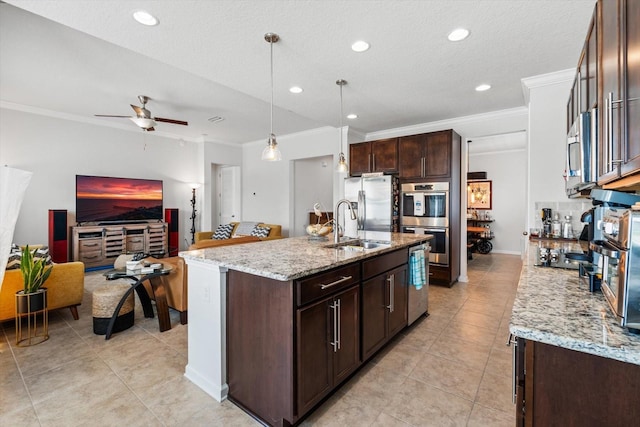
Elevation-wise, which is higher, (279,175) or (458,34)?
(458,34)

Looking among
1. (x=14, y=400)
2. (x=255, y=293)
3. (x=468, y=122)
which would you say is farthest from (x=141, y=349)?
(x=468, y=122)

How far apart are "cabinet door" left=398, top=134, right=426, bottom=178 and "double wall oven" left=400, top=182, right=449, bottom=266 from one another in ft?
0.65

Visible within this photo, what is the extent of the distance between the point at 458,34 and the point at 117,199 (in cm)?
649

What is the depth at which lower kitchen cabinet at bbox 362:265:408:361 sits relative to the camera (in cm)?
223

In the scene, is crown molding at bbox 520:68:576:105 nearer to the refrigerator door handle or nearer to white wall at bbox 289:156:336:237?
the refrigerator door handle

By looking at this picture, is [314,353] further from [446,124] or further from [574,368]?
[446,124]

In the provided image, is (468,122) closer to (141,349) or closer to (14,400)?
(141,349)

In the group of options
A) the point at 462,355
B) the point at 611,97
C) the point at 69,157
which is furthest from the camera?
the point at 69,157

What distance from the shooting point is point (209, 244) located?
4.05 metres

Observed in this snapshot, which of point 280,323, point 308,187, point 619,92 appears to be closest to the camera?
point 619,92

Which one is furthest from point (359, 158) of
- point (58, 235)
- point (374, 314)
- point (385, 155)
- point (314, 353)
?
point (58, 235)

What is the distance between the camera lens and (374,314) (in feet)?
7.64

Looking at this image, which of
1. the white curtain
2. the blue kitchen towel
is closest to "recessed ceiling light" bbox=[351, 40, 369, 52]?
the blue kitchen towel

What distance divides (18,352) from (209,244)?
6.66 feet
